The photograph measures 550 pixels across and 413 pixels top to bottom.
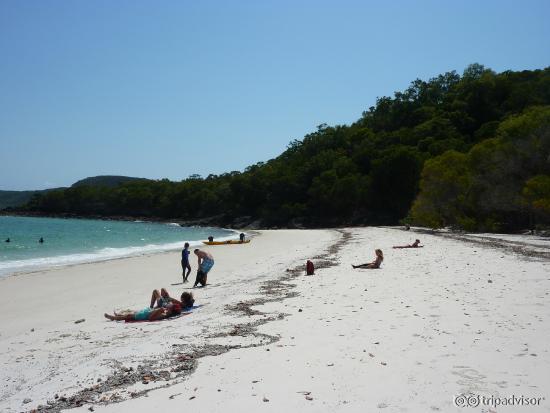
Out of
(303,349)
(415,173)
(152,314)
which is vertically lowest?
(152,314)

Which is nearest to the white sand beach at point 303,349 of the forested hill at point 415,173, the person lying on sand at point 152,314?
the person lying on sand at point 152,314

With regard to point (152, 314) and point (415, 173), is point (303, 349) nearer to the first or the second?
point (152, 314)

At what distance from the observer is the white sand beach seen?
512 centimetres

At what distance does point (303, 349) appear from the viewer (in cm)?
682

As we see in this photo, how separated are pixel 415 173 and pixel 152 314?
7031cm

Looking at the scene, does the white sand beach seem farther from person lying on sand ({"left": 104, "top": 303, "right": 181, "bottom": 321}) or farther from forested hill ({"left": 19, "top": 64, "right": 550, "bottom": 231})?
forested hill ({"left": 19, "top": 64, "right": 550, "bottom": 231})

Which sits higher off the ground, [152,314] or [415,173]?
[415,173]

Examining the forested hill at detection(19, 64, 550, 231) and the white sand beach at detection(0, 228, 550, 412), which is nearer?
the white sand beach at detection(0, 228, 550, 412)

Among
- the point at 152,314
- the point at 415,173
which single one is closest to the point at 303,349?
the point at 152,314

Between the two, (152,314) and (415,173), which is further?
(415,173)

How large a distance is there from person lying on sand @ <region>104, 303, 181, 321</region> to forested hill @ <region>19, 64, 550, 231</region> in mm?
26573

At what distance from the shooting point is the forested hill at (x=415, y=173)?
3506cm

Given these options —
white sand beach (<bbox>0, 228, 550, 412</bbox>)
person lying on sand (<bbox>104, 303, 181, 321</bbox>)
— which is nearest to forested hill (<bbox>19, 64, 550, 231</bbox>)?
white sand beach (<bbox>0, 228, 550, 412</bbox>)

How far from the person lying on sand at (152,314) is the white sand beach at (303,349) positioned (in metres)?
0.30
